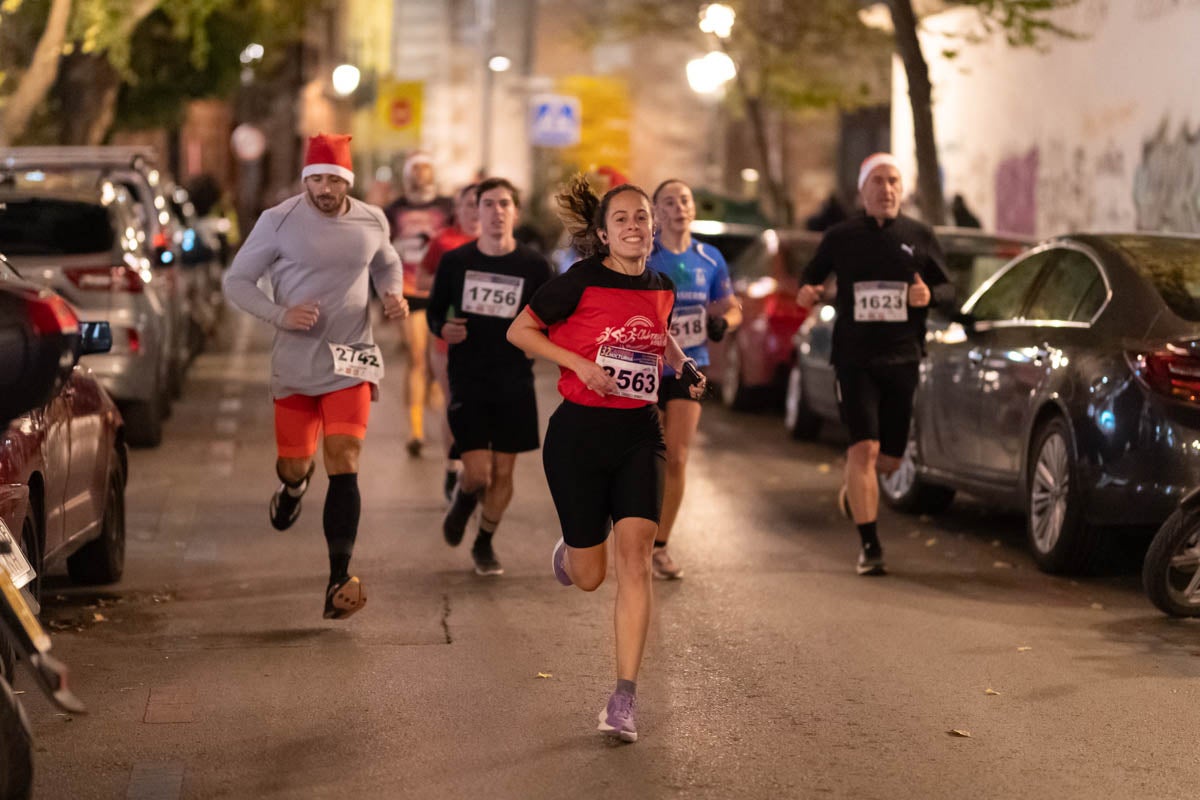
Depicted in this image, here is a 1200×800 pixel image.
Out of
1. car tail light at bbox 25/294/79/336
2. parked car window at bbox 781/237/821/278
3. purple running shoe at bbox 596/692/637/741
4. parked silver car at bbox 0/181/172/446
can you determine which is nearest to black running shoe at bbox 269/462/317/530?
purple running shoe at bbox 596/692/637/741

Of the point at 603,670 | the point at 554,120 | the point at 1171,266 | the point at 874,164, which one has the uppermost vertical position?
the point at 554,120

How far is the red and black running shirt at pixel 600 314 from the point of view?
739cm

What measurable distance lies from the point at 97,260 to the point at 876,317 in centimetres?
590

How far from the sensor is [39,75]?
24.2 m

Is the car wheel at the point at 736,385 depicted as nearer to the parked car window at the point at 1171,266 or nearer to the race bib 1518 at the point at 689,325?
the parked car window at the point at 1171,266

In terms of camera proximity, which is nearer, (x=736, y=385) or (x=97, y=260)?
(x=97, y=260)

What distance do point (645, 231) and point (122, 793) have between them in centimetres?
247

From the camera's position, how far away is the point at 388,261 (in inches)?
376

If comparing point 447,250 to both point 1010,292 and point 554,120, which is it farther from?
point 554,120

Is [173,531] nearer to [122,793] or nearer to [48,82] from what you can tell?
[122,793]

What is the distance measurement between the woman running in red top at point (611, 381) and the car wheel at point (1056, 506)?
350 cm

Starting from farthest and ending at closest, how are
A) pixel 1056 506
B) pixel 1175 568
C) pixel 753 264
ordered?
pixel 753 264 → pixel 1056 506 → pixel 1175 568

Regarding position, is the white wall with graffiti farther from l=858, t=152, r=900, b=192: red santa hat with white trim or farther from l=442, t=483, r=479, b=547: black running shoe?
l=442, t=483, r=479, b=547: black running shoe

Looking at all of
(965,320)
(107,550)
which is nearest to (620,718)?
(107,550)
